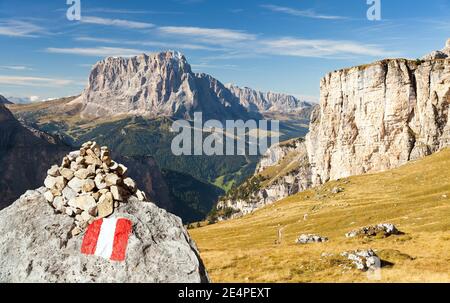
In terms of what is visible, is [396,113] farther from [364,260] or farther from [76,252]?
[76,252]

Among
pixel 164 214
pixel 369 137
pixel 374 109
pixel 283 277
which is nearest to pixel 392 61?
pixel 374 109

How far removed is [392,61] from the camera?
185375mm

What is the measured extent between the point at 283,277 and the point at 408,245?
19.0m

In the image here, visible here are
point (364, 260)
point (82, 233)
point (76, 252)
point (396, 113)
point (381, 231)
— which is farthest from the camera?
point (396, 113)

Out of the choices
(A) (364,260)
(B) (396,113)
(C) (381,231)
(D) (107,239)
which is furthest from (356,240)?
(B) (396,113)

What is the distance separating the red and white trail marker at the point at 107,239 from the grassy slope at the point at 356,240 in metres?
25.9

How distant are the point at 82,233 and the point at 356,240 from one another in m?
47.7

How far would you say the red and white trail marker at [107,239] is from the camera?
16344 mm

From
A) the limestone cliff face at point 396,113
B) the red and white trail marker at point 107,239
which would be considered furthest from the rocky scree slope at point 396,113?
the red and white trail marker at point 107,239

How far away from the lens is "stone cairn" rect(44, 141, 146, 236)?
56.6 feet

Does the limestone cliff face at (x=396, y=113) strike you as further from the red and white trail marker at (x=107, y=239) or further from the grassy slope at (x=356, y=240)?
the red and white trail marker at (x=107, y=239)

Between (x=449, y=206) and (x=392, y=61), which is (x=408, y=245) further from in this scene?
(x=392, y=61)

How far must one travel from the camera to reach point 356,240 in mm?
57031

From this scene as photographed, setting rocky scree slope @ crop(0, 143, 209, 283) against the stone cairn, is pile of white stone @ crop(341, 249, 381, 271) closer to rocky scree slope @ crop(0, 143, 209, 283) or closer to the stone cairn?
rocky scree slope @ crop(0, 143, 209, 283)
